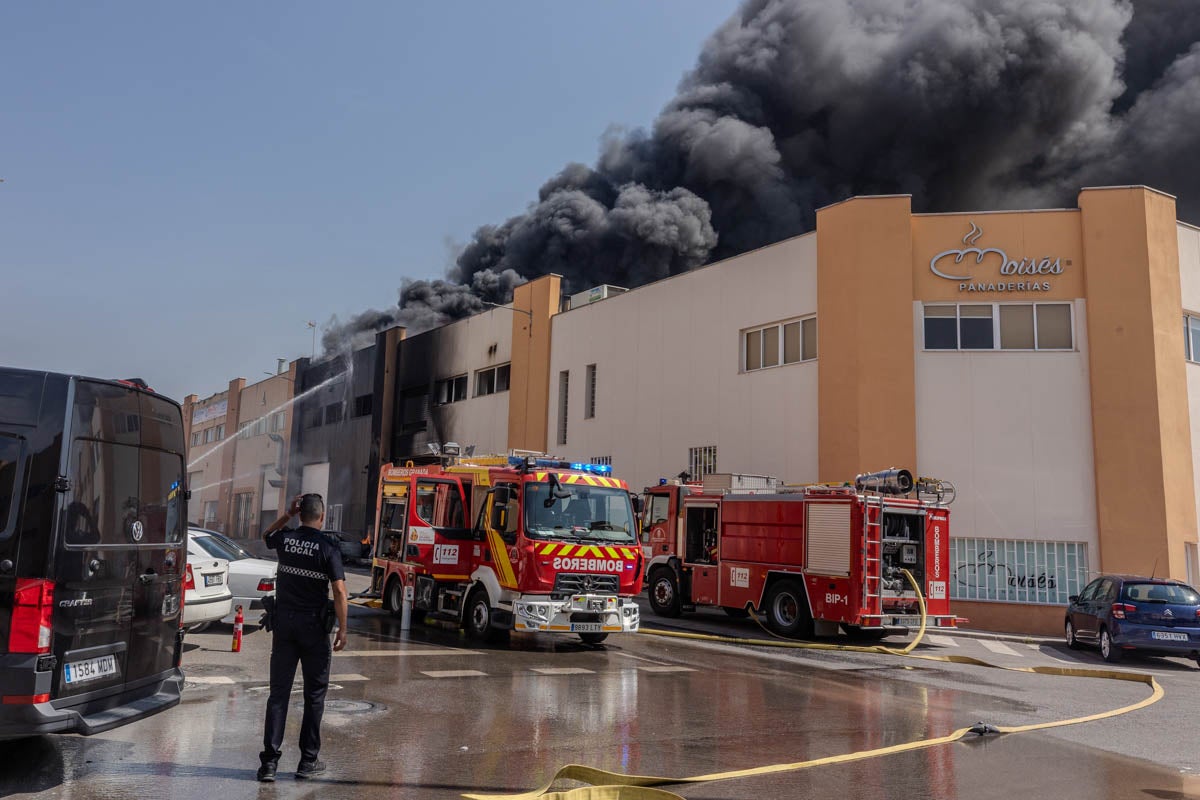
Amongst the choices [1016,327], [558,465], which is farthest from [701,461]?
[558,465]

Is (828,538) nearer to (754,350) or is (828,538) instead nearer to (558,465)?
(558,465)

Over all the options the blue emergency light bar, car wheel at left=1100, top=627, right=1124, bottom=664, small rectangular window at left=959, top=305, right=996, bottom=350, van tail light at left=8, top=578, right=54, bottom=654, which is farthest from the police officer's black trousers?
small rectangular window at left=959, top=305, right=996, bottom=350

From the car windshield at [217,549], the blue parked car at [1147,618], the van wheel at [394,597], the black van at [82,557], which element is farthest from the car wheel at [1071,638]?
the black van at [82,557]

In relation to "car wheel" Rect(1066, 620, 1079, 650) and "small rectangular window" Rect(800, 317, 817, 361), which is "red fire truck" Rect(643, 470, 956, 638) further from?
"small rectangular window" Rect(800, 317, 817, 361)

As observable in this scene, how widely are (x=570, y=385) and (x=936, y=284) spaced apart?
1214 cm

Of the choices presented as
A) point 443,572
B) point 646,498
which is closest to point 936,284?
point 646,498

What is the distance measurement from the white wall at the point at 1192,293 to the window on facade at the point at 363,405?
95.8 ft

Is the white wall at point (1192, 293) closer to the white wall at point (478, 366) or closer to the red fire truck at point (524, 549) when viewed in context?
the red fire truck at point (524, 549)

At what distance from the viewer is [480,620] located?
12.7 metres

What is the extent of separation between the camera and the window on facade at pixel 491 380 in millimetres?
31703

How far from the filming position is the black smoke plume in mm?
49906

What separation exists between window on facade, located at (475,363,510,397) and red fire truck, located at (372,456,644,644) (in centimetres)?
1724

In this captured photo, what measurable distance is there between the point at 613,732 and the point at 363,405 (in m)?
34.3

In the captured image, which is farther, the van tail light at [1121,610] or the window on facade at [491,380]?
the window on facade at [491,380]
